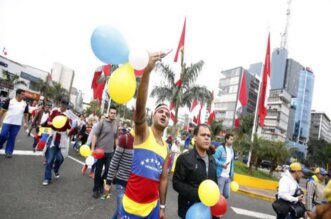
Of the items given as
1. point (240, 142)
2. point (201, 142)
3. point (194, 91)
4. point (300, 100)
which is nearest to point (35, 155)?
point (201, 142)

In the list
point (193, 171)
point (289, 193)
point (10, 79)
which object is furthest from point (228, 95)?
point (193, 171)

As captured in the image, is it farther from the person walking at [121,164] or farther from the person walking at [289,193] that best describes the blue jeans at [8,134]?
the person walking at [289,193]

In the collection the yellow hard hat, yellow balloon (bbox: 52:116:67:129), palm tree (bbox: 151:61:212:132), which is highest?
palm tree (bbox: 151:61:212:132)

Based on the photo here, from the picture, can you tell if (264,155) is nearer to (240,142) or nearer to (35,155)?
(240,142)

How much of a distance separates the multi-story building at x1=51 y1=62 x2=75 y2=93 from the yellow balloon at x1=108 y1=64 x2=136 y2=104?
126954 mm

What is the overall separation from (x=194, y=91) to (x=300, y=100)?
412 feet

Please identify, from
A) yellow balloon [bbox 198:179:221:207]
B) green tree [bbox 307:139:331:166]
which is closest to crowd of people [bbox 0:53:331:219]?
yellow balloon [bbox 198:179:221:207]

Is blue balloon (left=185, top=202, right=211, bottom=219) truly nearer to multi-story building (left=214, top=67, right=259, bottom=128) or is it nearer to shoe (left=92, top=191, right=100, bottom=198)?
shoe (left=92, top=191, right=100, bottom=198)

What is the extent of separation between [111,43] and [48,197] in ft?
12.3

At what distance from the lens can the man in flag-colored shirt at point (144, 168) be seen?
2.30 m

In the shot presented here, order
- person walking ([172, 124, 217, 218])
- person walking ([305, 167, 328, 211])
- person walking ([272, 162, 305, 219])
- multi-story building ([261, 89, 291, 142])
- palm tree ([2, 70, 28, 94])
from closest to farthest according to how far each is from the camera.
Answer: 1. person walking ([172, 124, 217, 218])
2. person walking ([272, 162, 305, 219])
3. person walking ([305, 167, 328, 211])
4. palm tree ([2, 70, 28, 94])
5. multi-story building ([261, 89, 291, 142])

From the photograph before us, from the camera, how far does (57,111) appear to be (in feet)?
20.3

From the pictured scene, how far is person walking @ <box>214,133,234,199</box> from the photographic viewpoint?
6.08 m

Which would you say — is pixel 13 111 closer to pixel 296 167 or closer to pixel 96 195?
pixel 96 195
